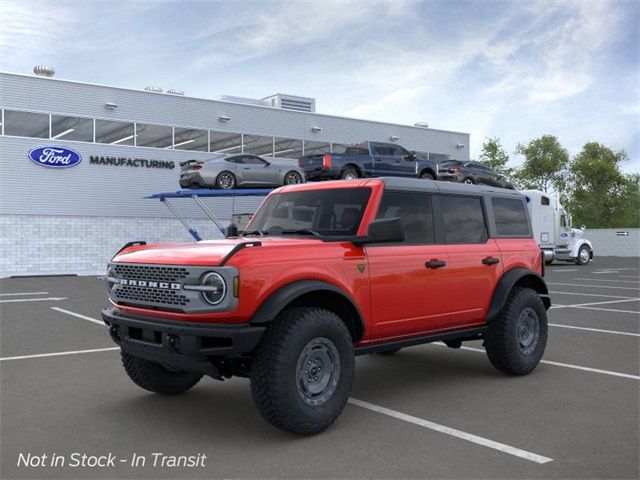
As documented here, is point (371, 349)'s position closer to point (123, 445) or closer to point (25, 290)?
point (123, 445)

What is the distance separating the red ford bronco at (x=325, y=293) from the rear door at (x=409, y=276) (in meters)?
0.01

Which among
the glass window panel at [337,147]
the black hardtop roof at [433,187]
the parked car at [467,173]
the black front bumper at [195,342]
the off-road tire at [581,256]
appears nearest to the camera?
the black front bumper at [195,342]

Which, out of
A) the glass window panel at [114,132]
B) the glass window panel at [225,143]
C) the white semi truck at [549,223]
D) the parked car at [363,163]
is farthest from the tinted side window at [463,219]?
the glass window panel at [225,143]

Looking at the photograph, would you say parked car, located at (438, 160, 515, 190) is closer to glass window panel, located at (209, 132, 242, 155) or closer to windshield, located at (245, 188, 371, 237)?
glass window panel, located at (209, 132, 242, 155)

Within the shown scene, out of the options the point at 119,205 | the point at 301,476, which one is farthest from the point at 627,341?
the point at 119,205

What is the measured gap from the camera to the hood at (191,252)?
4648 mm

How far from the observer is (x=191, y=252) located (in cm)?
Result: 486

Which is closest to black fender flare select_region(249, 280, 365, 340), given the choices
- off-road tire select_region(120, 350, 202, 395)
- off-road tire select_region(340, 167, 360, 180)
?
off-road tire select_region(120, 350, 202, 395)

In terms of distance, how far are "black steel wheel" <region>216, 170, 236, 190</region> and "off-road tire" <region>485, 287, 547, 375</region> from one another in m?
16.6

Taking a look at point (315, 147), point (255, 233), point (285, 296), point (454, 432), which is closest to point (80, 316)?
point (255, 233)

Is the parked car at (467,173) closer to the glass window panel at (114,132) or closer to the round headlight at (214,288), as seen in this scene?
the glass window panel at (114,132)

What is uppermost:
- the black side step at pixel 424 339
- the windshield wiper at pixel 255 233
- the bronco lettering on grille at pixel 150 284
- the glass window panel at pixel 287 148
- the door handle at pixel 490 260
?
the glass window panel at pixel 287 148

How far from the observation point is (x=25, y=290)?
18422 millimetres

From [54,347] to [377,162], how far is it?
1453 centimetres
